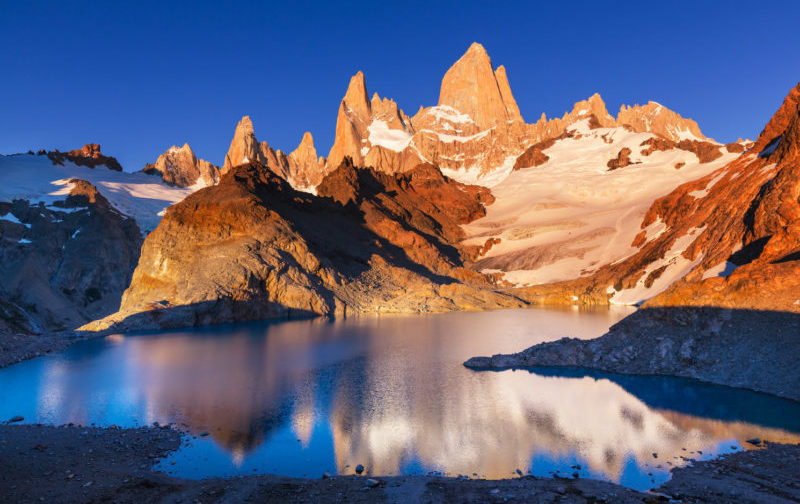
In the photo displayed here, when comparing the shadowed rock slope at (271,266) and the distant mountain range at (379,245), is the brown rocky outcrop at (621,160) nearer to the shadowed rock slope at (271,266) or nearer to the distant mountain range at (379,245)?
the distant mountain range at (379,245)

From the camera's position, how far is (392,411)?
20.5 metres

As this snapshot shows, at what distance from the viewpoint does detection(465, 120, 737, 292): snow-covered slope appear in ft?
393

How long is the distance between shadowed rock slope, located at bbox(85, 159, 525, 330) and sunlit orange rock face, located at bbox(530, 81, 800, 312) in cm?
2372

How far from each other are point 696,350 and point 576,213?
5367 inches

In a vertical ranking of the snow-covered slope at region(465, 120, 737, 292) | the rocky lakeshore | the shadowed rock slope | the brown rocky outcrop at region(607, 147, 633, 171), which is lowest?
the rocky lakeshore

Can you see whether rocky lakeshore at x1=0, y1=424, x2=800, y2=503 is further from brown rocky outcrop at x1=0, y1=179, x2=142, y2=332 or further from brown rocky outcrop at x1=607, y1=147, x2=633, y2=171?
brown rocky outcrop at x1=607, y1=147, x2=633, y2=171

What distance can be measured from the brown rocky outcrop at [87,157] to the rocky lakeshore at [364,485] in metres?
185

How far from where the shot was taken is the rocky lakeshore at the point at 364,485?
35.7ft

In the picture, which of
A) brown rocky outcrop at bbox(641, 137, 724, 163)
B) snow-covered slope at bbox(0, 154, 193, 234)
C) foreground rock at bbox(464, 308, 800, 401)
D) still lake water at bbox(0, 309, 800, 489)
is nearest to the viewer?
still lake water at bbox(0, 309, 800, 489)

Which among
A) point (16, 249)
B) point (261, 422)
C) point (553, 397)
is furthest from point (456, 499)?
point (16, 249)

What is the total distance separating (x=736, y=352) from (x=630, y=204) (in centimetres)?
13640

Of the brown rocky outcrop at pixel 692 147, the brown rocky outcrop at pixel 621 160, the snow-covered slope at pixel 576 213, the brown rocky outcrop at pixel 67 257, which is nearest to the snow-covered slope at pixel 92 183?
the brown rocky outcrop at pixel 67 257

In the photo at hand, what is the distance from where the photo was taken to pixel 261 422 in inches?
758

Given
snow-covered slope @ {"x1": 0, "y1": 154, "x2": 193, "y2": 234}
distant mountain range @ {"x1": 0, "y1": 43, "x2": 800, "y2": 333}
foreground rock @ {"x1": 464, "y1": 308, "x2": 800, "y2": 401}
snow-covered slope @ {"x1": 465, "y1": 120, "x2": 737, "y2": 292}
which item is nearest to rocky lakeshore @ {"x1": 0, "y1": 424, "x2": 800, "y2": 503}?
foreground rock @ {"x1": 464, "y1": 308, "x2": 800, "y2": 401}
